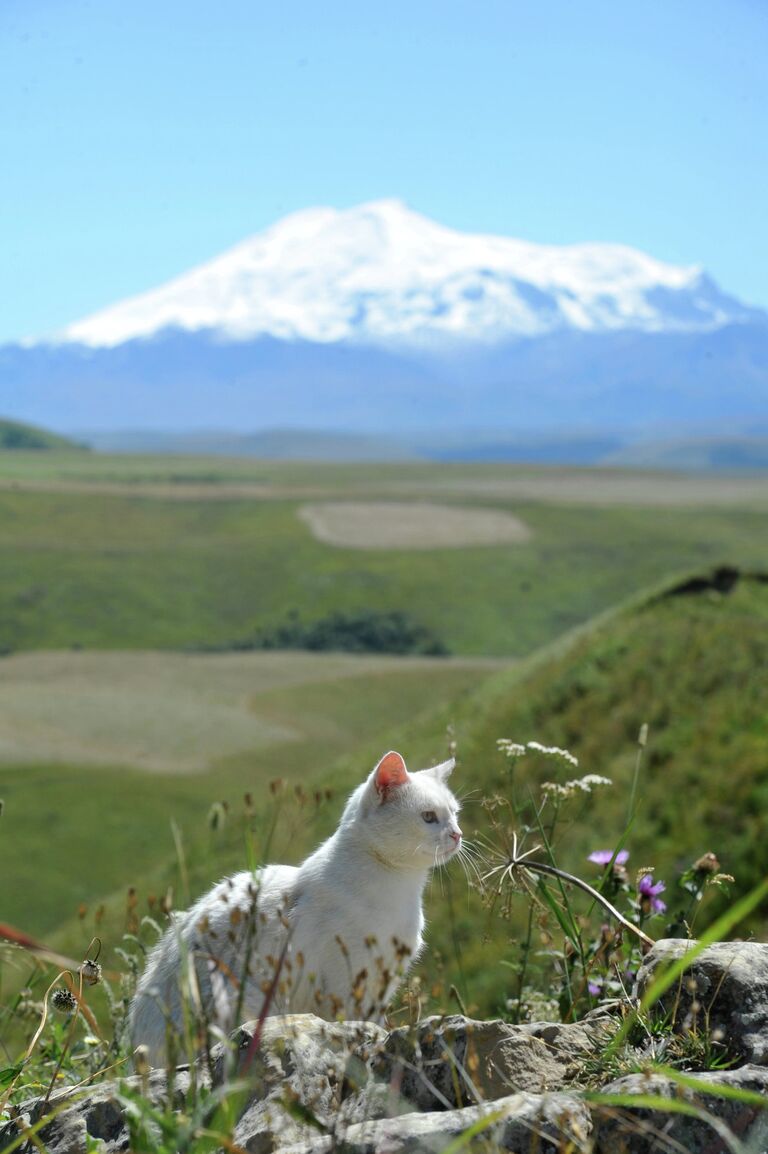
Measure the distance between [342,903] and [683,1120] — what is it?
7.60 ft

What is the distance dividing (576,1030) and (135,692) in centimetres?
8154

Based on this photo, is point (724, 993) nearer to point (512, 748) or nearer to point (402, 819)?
point (512, 748)

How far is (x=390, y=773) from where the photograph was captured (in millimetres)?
5254

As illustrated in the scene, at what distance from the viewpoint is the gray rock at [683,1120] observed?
2.83 m

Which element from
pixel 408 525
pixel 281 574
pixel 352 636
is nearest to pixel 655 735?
pixel 352 636

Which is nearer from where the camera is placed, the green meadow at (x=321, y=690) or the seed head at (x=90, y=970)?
the seed head at (x=90, y=970)

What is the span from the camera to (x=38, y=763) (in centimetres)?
5931

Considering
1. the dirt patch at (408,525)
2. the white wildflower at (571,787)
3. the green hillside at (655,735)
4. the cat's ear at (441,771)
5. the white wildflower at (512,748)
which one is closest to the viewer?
the white wildflower at (512,748)

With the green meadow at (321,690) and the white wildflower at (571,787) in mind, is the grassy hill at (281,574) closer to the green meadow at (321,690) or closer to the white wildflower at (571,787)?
the green meadow at (321,690)

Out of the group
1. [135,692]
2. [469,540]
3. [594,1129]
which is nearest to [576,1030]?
[594,1129]

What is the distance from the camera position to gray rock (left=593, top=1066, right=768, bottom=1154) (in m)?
2.83

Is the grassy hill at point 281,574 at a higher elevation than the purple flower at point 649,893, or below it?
below

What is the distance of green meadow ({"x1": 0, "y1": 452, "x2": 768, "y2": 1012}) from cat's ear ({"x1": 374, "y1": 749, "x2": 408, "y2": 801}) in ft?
1.34

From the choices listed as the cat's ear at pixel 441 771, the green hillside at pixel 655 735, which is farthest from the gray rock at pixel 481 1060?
the green hillside at pixel 655 735
